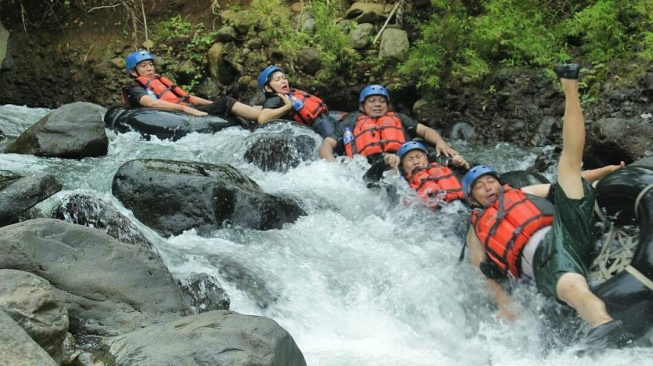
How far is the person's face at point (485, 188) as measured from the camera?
19.4 ft

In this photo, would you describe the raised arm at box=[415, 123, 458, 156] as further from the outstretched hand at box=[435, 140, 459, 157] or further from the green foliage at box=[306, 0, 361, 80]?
the green foliage at box=[306, 0, 361, 80]

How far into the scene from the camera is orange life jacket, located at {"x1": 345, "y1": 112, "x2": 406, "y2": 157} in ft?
26.9

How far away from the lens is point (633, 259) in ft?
15.7

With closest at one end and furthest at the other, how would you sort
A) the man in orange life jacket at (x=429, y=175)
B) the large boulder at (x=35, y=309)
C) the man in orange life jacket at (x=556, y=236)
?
the large boulder at (x=35, y=309)
the man in orange life jacket at (x=556, y=236)
the man in orange life jacket at (x=429, y=175)

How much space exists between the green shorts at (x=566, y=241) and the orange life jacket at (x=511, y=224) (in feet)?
0.73

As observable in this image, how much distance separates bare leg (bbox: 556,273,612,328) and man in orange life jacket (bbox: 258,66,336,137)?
15.2ft

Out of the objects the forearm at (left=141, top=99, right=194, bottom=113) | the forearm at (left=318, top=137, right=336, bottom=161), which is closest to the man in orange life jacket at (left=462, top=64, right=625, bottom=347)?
the forearm at (left=318, top=137, right=336, bottom=161)

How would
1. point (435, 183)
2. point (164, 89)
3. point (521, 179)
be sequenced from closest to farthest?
point (521, 179)
point (435, 183)
point (164, 89)

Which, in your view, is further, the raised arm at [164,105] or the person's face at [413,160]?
the raised arm at [164,105]

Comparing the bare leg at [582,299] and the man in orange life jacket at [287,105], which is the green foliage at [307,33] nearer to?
the man in orange life jacket at [287,105]

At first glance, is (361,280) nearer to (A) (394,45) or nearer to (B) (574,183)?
(B) (574,183)

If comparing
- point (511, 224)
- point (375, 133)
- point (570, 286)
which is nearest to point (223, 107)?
point (375, 133)

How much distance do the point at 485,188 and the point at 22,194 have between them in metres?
3.52

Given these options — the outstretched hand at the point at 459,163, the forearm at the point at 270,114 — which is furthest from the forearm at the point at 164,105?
the outstretched hand at the point at 459,163
